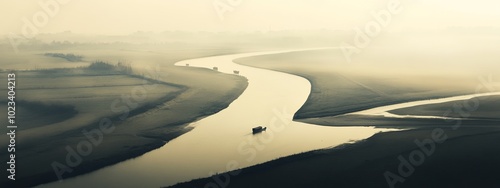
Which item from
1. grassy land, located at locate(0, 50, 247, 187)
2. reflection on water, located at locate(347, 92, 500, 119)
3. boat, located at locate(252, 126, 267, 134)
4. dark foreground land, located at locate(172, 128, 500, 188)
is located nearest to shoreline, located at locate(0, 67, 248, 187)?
grassy land, located at locate(0, 50, 247, 187)

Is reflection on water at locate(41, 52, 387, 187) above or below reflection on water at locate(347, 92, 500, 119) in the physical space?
below

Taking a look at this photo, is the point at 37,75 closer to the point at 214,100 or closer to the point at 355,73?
the point at 214,100

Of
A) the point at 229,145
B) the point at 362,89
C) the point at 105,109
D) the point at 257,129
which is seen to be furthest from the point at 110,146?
the point at 362,89

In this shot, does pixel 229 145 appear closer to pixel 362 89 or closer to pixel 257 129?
pixel 257 129

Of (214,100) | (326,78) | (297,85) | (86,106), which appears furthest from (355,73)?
(86,106)

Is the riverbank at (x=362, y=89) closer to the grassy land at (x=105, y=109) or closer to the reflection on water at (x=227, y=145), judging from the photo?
the reflection on water at (x=227, y=145)

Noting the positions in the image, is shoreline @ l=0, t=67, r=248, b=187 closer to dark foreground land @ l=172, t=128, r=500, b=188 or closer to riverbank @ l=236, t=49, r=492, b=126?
dark foreground land @ l=172, t=128, r=500, b=188

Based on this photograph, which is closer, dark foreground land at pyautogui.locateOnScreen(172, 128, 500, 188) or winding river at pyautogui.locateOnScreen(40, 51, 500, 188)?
dark foreground land at pyautogui.locateOnScreen(172, 128, 500, 188)
